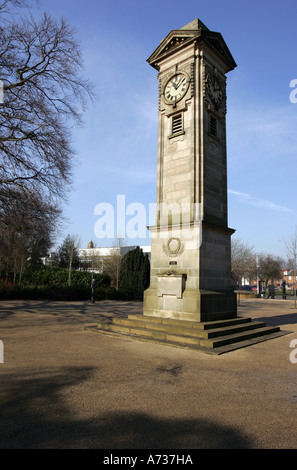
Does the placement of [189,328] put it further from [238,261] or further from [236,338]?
[238,261]

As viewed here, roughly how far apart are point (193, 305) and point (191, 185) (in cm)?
414

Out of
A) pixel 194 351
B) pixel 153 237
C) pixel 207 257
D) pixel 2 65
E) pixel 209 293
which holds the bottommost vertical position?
pixel 194 351

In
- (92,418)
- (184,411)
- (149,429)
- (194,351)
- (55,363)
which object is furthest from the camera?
(194,351)

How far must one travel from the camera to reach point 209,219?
35.5ft

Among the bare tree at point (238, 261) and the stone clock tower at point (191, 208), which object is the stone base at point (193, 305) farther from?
the bare tree at point (238, 261)

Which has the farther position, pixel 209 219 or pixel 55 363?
pixel 209 219

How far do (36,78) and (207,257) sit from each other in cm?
1139

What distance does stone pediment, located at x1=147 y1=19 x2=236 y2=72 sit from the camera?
1127 cm

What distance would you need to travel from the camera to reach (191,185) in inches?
421

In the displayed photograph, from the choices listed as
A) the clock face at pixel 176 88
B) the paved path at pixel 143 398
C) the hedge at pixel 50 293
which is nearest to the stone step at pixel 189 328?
the paved path at pixel 143 398

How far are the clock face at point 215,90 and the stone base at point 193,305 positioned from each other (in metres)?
7.53

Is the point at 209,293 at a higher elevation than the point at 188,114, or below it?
below
